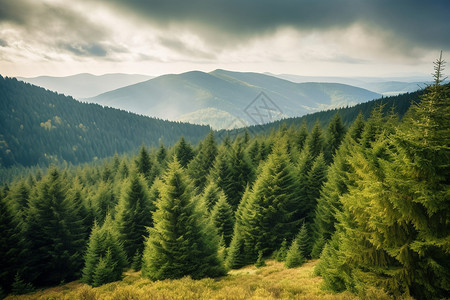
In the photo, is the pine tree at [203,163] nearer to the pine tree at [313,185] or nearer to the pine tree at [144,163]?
the pine tree at [144,163]

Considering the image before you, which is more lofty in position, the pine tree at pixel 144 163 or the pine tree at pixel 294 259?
the pine tree at pixel 144 163

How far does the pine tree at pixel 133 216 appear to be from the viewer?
28.0 meters

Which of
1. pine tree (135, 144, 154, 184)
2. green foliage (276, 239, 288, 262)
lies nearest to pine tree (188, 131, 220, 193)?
pine tree (135, 144, 154, 184)

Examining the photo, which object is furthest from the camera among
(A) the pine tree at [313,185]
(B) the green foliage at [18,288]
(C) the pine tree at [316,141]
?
(C) the pine tree at [316,141]

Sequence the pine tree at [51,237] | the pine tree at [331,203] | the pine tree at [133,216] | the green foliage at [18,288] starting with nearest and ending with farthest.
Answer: the green foliage at [18,288], the pine tree at [331,203], the pine tree at [51,237], the pine tree at [133,216]

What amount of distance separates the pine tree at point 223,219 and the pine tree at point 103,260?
37.4 ft

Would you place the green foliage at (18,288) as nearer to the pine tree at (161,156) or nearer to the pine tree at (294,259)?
the pine tree at (294,259)

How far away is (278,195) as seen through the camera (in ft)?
83.0

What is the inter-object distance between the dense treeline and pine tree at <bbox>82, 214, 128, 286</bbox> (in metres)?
0.09

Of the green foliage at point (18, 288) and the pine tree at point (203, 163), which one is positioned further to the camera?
the pine tree at point (203, 163)

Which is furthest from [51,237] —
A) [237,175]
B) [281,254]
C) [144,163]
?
[237,175]

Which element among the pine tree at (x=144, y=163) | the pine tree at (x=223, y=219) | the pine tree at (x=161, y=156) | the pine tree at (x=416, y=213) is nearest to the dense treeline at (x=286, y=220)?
the pine tree at (x=416, y=213)

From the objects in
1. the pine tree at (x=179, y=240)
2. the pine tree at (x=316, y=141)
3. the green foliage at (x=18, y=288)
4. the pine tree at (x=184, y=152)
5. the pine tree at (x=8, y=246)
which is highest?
the pine tree at (x=316, y=141)

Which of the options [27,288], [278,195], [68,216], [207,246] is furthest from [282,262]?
[68,216]
